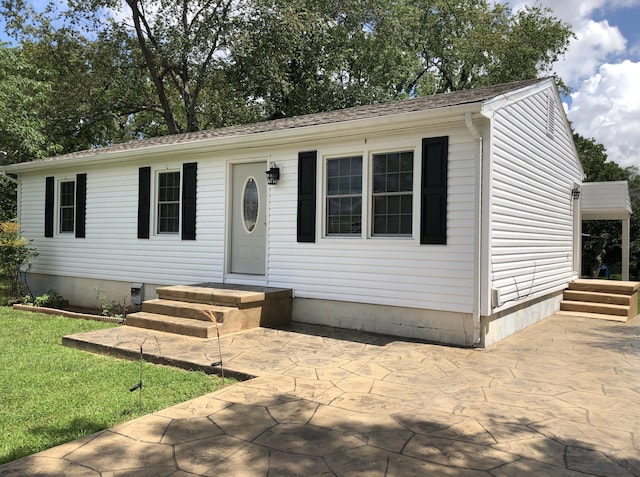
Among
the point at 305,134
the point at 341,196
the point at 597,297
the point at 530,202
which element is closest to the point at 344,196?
the point at 341,196

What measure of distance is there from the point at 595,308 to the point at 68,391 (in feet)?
29.9

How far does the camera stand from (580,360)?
5656 mm


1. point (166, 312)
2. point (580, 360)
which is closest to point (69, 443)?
point (166, 312)

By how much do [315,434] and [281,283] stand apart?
4.58 metres

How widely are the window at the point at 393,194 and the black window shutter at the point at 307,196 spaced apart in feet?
3.21

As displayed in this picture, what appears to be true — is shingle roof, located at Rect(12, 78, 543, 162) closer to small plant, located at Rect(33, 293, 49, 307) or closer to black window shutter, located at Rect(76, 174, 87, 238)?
black window shutter, located at Rect(76, 174, 87, 238)

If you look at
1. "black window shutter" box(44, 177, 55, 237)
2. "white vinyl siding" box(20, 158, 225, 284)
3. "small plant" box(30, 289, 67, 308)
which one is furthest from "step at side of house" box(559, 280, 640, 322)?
"black window shutter" box(44, 177, 55, 237)

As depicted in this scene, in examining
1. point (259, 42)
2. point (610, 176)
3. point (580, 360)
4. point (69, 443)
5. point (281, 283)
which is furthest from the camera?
point (610, 176)

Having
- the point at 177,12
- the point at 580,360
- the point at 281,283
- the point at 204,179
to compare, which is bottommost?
the point at 580,360

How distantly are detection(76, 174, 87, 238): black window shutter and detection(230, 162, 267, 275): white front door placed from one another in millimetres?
4087

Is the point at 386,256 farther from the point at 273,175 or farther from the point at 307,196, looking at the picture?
the point at 273,175

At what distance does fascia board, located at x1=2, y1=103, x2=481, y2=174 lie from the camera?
610 centimetres

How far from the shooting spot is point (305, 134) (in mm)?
7250

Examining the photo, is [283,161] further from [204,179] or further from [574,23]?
[574,23]
